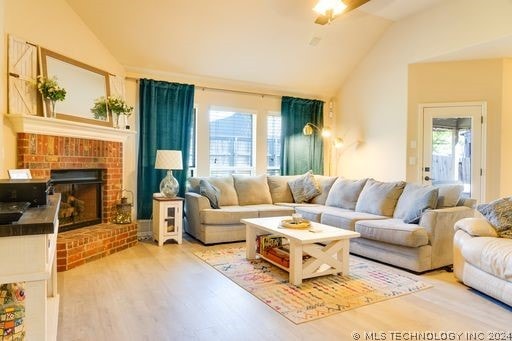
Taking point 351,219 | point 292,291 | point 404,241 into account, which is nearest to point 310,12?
point 351,219

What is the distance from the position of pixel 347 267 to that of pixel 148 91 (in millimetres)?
3555

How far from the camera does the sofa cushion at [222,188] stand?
4.95m

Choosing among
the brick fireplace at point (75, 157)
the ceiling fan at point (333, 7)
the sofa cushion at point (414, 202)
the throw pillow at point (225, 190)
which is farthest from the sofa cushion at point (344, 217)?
the brick fireplace at point (75, 157)

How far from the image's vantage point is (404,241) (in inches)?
132

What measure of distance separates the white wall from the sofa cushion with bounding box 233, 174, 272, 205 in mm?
1869

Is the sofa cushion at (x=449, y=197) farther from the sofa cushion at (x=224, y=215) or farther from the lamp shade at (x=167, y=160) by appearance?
the lamp shade at (x=167, y=160)

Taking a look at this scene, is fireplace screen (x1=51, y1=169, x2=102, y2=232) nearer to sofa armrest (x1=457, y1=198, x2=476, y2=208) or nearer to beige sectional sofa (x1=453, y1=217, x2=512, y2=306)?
beige sectional sofa (x1=453, y1=217, x2=512, y2=306)

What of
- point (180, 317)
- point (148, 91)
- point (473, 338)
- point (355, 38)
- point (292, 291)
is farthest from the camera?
point (355, 38)

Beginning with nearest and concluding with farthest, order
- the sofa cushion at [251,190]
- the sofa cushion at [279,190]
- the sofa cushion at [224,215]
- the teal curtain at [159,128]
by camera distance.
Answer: the sofa cushion at [224,215] → the teal curtain at [159,128] → the sofa cushion at [251,190] → the sofa cushion at [279,190]

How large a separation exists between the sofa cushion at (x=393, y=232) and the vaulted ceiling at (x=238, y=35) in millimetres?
2858

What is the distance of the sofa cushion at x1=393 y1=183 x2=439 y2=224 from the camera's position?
11.8ft

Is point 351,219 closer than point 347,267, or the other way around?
point 347,267

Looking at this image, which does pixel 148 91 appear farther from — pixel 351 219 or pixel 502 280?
pixel 502 280

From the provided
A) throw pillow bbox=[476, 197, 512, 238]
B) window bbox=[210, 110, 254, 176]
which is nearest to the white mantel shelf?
window bbox=[210, 110, 254, 176]
